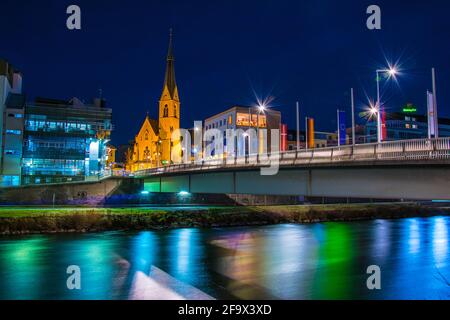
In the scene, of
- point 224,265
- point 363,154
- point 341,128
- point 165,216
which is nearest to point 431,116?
point 363,154

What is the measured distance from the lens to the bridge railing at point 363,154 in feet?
77.3

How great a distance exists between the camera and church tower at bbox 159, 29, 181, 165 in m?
159

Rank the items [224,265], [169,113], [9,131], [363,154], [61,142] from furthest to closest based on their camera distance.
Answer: [169,113] < [61,142] < [9,131] < [224,265] < [363,154]

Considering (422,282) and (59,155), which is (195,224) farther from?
(59,155)

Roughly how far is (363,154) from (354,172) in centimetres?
185

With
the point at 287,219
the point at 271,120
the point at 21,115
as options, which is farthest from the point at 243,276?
the point at 271,120

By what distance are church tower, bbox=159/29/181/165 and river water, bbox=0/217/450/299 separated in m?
112

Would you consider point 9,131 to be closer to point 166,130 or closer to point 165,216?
point 165,216

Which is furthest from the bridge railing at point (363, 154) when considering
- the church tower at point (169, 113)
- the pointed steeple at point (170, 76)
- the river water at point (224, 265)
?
the pointed steeple at point (170, 76)

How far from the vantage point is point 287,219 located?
64.8 meters

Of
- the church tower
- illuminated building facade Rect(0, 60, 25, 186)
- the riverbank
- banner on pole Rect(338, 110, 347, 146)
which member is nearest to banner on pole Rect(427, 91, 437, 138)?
banner on pole Rect(338, 110, 347, 146)

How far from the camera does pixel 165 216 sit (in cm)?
5675

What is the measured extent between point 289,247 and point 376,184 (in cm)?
1373

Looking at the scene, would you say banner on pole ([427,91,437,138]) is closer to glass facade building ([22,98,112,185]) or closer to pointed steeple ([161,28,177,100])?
glass facade building ([22,98,112,185])
